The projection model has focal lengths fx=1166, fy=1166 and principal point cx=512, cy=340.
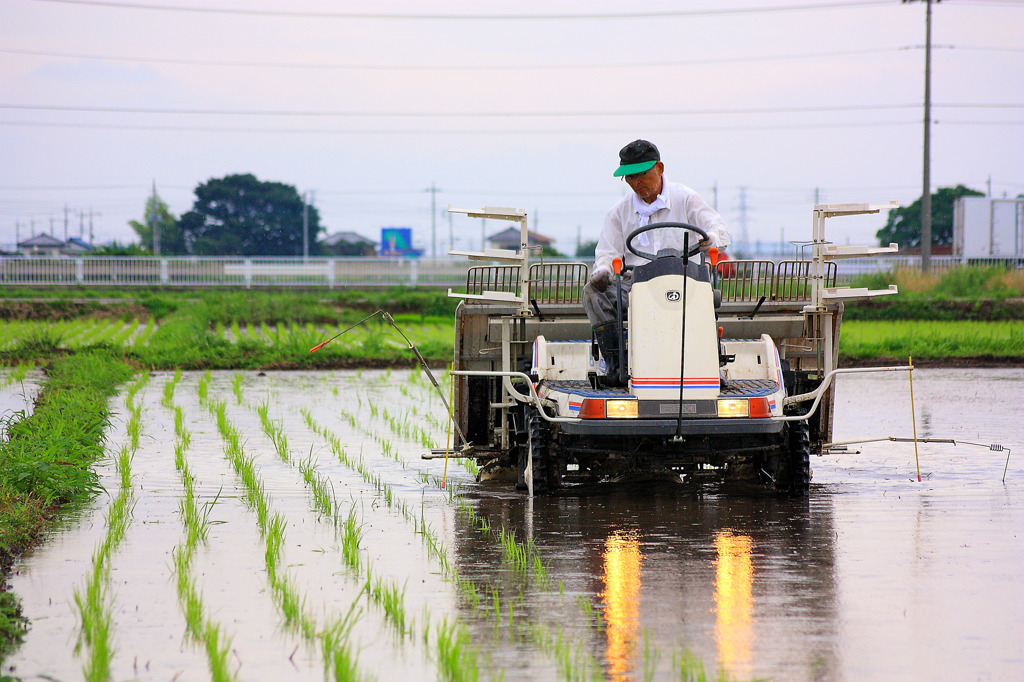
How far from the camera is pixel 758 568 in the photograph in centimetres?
545

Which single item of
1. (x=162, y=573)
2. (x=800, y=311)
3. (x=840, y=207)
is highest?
(x=840, y=207)

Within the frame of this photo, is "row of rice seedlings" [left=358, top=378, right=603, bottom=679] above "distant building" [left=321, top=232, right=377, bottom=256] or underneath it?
underneath

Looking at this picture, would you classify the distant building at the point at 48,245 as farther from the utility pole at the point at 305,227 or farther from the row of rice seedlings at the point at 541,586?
the row of rice seedlings at the point at 541,586


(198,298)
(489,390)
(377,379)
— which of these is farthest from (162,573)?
(198,298)

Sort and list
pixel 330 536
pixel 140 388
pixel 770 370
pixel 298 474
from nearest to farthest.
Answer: pixel 330 536 → pixel 770 370 → pixel 298 474 → pixel 140 388

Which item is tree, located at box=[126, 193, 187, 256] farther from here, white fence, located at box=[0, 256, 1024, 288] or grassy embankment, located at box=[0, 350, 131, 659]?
grassy embankment, located at box=[0, 350, 131, 659]

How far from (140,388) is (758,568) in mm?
11845

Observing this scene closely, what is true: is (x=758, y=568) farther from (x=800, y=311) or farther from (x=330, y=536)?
(x=800, y=311)

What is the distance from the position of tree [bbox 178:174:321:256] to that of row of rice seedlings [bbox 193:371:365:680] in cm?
5636

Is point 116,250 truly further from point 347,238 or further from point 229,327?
point 347,238

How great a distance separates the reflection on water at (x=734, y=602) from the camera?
13.2 ft

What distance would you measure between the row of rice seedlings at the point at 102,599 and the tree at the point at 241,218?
56.4m

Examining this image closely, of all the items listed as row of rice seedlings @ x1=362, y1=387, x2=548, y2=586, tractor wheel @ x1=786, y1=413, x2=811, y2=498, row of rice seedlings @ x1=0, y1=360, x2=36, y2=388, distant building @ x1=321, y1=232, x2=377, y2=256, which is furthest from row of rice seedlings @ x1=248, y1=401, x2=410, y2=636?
distant building @ x1=321, y1=232, x2=377, y2=256

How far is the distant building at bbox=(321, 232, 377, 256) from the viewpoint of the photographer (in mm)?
73625
